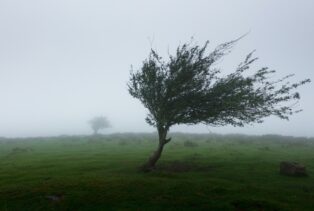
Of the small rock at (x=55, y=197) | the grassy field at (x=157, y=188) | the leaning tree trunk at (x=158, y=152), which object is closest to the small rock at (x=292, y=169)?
the grassy field at (x=157, y=188)

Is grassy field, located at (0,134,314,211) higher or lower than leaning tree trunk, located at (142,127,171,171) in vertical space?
lower

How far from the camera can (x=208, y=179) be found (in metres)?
34.2

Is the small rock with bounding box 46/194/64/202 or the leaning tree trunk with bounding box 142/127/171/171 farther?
the leaning tree trunk with bounding box 142/127/171/171

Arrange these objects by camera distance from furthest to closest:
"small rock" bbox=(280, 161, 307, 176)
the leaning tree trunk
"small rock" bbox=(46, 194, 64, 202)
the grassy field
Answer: the leaning tree trunk → "small rock" bbox=(280, 161, 307, 176) → "small rock" bbox=(46, 194, 64, 202) → the grassy field

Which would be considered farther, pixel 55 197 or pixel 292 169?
pixel 292 169

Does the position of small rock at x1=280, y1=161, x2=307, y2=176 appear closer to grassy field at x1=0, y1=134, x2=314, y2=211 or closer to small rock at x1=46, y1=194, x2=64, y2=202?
grassy field at x1=0, y1=134, x2=314, y2=211

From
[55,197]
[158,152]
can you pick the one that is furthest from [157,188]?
[158,152]

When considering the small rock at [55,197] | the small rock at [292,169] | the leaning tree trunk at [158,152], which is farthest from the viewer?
the leaning tree trunk at [158,152]

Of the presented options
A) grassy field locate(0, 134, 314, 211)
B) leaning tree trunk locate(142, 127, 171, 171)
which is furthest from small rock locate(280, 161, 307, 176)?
leaning tree trunk locate(142, 127, 171, 171)

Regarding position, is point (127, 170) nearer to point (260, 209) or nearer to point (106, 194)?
point (106, 194)

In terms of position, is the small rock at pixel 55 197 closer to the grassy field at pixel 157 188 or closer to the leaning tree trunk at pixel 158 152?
the grassy field at pixel 157 188

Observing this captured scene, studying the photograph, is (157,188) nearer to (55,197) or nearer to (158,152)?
(55,197)

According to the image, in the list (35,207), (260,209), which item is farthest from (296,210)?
(35,207)

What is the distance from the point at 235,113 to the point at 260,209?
53.7 feet
